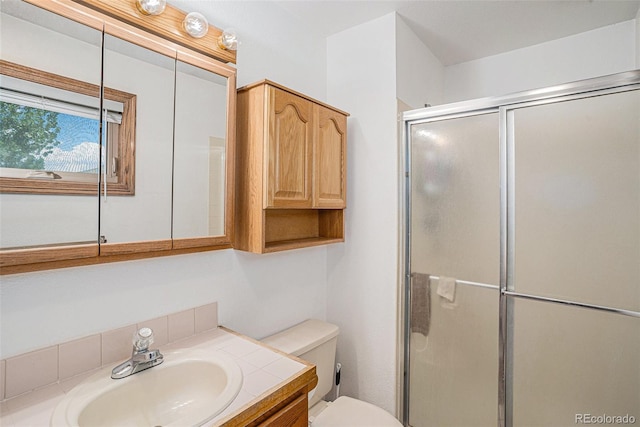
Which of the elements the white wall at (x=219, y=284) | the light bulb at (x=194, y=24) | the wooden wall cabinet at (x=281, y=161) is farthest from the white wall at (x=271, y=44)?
the wooden wall cabinet at (x=281, y=161)

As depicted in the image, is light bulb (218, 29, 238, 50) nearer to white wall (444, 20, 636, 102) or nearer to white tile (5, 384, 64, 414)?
white tile (5, 384, 64, 414)

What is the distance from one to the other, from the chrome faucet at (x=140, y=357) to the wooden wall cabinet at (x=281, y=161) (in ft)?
1.68

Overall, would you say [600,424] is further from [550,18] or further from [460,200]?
[550,18]

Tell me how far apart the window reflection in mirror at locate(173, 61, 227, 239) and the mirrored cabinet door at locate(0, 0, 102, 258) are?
268mm

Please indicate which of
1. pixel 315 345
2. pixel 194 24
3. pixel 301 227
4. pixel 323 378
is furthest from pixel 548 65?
pixel 323 378

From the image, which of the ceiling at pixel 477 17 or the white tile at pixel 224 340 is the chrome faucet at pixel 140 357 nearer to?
the white tile at pixel 224 340

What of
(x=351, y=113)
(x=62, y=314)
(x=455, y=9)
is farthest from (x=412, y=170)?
(x=62, y=314)

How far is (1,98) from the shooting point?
33.1 inches

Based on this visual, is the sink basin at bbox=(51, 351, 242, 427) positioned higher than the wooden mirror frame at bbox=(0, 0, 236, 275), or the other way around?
the wooden mirror frame at bbox=(0, 0, 236, 275)

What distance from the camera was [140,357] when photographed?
1.05 meters

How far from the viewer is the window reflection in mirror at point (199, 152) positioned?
1.21 m

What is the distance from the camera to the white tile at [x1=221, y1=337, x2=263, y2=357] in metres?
1.19

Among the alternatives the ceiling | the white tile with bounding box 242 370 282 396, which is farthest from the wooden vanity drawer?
the ceiling

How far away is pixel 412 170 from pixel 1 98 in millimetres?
1670
